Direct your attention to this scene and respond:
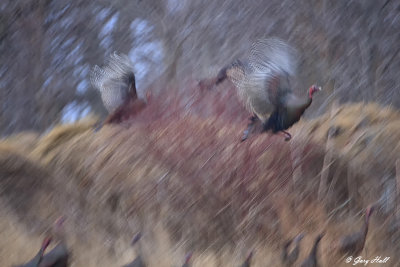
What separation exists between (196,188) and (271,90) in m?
0.78

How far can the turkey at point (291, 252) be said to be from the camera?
3.67m

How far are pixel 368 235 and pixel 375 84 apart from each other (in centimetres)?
156

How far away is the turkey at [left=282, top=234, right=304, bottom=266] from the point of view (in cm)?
367

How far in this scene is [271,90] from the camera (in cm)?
391

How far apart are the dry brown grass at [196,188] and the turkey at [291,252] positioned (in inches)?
1.8

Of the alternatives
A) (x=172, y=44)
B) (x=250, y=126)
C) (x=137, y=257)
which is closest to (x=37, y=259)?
(x=137, y=257)

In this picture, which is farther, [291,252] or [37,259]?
[291,252]

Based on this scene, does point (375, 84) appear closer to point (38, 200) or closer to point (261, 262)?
point (261, 262)

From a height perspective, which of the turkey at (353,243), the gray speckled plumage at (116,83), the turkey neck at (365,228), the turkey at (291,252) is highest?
the gray speckled plumage at (116,83)

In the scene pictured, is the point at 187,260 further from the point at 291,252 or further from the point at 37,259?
the point at 37,259

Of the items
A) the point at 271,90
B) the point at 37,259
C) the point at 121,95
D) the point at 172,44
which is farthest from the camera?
the point at 172,44

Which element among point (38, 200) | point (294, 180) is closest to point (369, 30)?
point (294, 180)

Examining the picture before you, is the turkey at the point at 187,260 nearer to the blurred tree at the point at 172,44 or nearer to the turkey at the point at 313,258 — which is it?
the turkey at the point at 313,258

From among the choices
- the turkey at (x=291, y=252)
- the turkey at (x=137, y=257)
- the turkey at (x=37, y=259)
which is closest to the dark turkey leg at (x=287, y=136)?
the turkey at (x=291, y=252)
